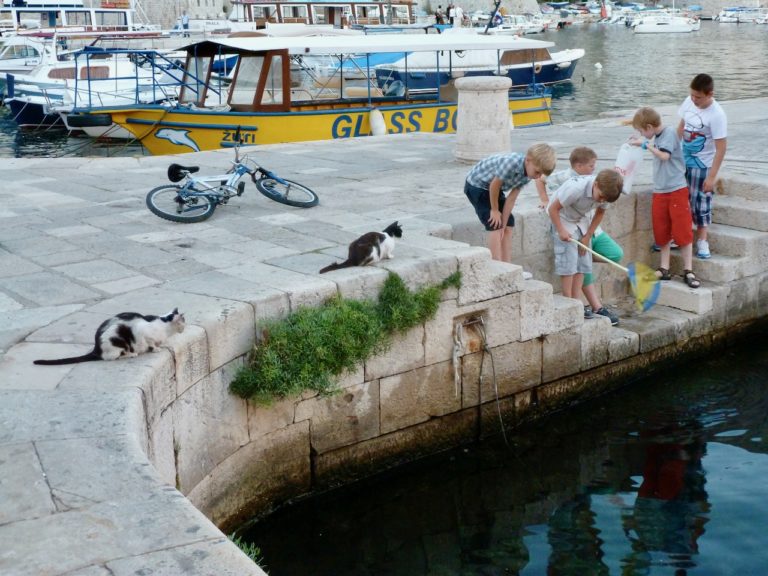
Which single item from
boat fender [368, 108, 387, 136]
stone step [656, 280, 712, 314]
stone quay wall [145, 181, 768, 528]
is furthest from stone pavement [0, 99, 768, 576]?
boat fender [368, 108, 387, 136]

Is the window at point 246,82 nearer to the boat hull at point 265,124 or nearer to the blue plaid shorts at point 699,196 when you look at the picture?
the boat hull at point 265,124

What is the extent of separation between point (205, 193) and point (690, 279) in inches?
166

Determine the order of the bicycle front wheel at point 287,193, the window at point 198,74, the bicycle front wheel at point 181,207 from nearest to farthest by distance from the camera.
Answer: the bicycle front wheel at point 181,207 < the bicycle front wheel at point 287,193 < the window at point 198,74

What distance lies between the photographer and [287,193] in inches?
330

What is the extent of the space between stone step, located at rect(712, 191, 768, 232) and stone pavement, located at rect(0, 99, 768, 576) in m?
0.26

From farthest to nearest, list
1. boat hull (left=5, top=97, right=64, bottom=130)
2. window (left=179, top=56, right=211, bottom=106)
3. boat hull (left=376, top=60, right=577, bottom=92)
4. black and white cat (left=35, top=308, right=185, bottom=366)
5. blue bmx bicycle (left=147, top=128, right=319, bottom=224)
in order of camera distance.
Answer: boat hull (left=5, top=97, right=64, bottom=130) → boat hull (left=376, top=60, right=577, bottom=92) → window (left=179, top=56, right=211, bottom=106) → blue bmx bicycle (left=147, top=128, right=319, bottom=224) → black and white cat (left=35, top=308, right=185, bottom=366)

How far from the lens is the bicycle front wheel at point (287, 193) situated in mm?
8320

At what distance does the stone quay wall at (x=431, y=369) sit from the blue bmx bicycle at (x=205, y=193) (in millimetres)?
1737

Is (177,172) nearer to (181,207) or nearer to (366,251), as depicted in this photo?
(181,207)

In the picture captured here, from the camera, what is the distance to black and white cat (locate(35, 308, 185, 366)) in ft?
15.0

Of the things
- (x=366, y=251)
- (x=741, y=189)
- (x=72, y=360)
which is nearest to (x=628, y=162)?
(x=741, y=189)

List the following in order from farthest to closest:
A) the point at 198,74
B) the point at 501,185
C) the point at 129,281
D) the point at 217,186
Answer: the point at 198,74 < the point at 217,186 < the point at 501,185 < the point at 129,281

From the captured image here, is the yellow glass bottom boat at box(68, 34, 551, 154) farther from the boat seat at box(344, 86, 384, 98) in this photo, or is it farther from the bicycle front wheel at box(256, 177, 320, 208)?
the bicycle front wheel at box(256, 177, 320, 208)

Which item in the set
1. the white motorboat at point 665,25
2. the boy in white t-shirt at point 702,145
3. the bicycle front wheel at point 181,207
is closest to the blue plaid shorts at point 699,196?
the boy in white t-shirt at point 702,145
